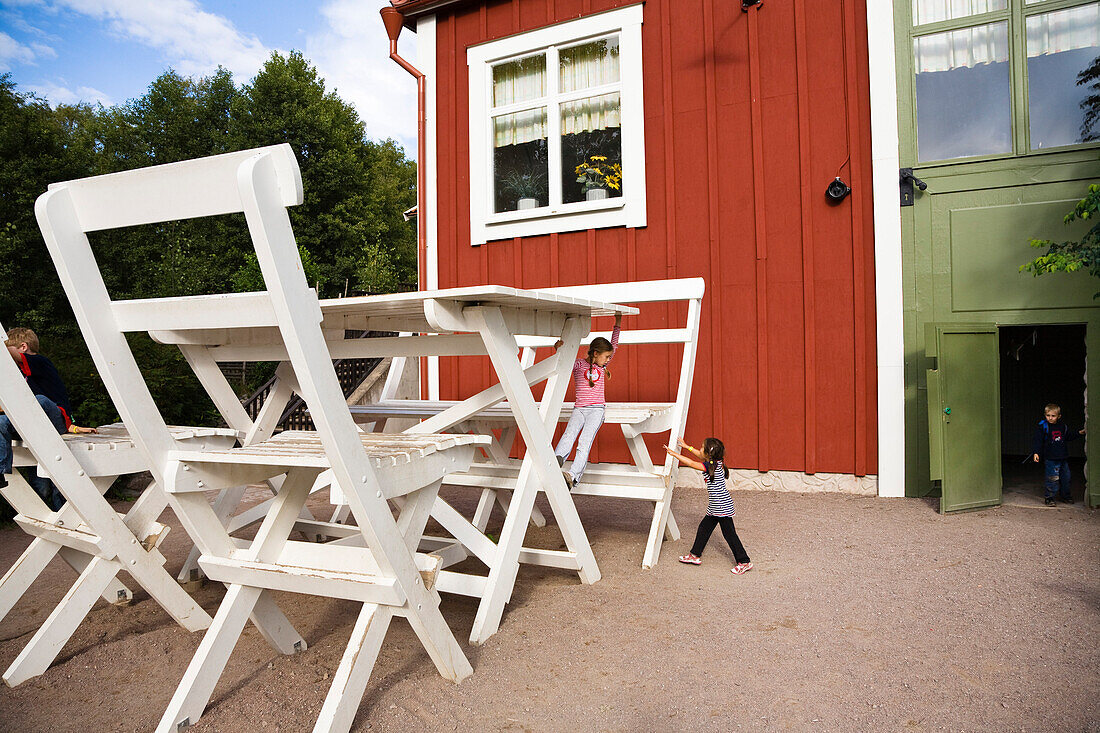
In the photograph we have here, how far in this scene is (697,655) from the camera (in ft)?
8.41

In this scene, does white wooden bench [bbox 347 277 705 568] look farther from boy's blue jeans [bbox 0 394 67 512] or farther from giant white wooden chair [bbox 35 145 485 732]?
boy's blue jeans [bbox 0 394 67 512]

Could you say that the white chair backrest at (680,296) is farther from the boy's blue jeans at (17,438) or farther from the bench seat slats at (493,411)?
the boy's blue jeans at (17,438)

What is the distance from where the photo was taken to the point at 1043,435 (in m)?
5.14

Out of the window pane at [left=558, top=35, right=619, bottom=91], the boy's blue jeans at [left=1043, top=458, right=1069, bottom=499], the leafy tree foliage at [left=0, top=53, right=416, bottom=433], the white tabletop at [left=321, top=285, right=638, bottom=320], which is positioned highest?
the leafy tree foliage at [left=0, top=53, right=416, bottom=433]

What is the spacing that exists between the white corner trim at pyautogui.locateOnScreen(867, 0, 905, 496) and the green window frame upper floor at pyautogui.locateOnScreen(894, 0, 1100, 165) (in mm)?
129

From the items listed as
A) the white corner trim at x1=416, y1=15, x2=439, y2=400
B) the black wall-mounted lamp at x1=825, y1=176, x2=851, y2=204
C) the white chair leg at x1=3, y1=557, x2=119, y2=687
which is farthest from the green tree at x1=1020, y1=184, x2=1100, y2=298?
the white chair leg at x1=3, y1=557, x2=119, y2=687

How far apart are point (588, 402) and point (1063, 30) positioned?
454 centimetres

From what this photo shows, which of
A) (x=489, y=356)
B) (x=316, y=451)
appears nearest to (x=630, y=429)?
(x=489, y=356)

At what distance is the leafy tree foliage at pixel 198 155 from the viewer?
16672 mm

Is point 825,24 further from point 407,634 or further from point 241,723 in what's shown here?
point 241,723

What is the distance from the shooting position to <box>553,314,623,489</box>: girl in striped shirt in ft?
11.6

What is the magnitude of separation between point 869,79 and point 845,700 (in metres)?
4.89

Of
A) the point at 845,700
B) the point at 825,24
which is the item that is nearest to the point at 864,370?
the point at 825,24

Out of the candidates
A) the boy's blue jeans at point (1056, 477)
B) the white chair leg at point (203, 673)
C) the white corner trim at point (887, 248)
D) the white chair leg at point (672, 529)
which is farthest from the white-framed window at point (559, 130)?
the white chair leg at point (203, 673)
